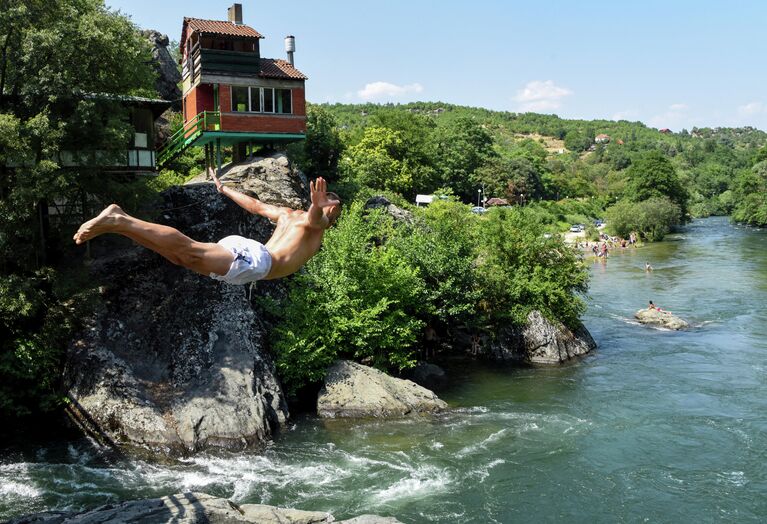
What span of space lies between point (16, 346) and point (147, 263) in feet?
17.7

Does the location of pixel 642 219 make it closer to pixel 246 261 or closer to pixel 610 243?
pixel 610 243

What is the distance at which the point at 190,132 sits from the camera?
32.1 meters

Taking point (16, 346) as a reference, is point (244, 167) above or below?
above

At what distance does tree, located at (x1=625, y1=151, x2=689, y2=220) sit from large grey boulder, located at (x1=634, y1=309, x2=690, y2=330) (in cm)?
5866

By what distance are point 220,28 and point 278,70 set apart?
3108 millimetres

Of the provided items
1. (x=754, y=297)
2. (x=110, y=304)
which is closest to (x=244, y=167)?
(x=110, y=304)

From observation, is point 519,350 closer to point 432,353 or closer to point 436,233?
point 432,353

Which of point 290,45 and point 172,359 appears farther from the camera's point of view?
point 290,45

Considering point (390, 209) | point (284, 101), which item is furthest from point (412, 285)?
point (284, 101)

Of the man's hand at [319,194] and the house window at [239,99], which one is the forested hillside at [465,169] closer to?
the house window at [239,99]

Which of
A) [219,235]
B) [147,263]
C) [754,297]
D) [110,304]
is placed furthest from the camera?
[754,297]

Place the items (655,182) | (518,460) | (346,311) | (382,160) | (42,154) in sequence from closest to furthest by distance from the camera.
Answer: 1. (518,460)
2. (42,154)
3. (346,311)
4. (382,160)
5. (655,182)

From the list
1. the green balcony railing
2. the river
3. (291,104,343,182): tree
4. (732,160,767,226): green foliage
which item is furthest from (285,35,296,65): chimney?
(732,160,767,226): green foliage

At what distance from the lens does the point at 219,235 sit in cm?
2656
